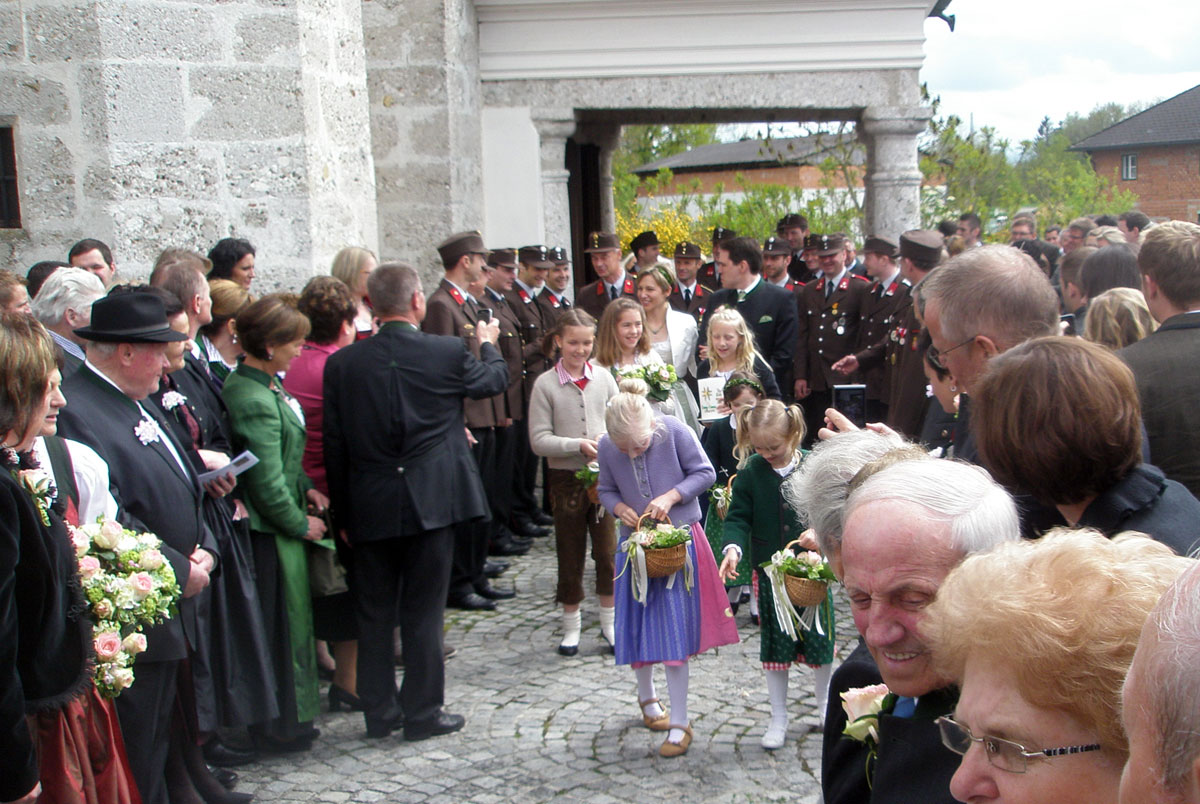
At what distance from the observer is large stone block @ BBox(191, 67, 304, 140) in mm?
5852

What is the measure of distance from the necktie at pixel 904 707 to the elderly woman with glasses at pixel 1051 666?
1.50 ft

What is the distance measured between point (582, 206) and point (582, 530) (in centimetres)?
737

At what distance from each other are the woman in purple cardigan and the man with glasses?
1931 millimetres

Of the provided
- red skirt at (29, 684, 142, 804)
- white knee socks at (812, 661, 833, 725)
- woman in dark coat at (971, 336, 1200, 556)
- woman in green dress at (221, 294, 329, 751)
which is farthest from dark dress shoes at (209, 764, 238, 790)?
woman in dark coat at (971, 336, 1200, 556)

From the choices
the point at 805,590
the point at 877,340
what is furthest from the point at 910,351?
the point at 805,590

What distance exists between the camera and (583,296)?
912 cm

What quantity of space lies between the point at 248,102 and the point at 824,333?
457 cm

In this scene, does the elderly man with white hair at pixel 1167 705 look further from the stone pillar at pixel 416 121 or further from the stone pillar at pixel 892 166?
the stone pillar at pixel 892 166

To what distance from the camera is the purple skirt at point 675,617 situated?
4.67 metres

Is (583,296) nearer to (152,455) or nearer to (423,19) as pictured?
(423,19)

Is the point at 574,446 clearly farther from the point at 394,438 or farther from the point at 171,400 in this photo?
the point at 171,400

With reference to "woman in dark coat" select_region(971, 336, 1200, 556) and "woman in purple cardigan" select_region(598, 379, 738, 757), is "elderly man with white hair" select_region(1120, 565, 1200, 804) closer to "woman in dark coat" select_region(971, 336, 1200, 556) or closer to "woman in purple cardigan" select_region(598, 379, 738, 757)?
"woman in dark coat" select_region(971, 336, 1200, 556)

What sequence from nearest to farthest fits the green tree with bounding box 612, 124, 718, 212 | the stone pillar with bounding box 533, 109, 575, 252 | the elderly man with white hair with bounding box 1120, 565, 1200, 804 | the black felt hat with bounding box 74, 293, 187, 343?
the elderly man with white hair with bounding box 1120, 565, 1200, 804, the black felt hat with bounding box 74, 293, 187, 343, the stone pillar with bounding box 533, 109, 575, 252, the green tree with bounding box 612, 124, 718, 212

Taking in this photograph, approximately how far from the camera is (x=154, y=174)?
5.82 meters
